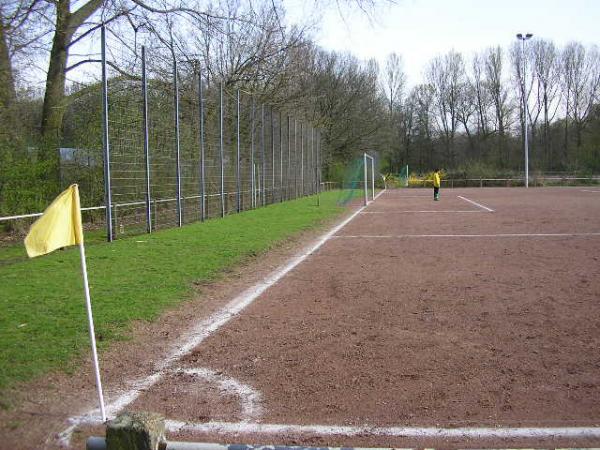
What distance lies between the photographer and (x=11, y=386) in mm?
4238

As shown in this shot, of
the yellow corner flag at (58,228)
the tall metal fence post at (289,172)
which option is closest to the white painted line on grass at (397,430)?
the yellow corner flag at (58,228)

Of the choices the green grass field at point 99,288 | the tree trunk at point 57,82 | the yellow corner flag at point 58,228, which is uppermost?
the tree trunk at point 57,82

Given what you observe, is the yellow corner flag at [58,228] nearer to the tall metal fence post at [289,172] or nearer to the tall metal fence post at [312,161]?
the tall metal fence post at [289,172]

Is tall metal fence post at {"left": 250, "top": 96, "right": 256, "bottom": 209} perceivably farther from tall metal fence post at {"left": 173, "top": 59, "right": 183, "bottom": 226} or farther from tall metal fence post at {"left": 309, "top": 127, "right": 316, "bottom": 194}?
tall metal fence post at {"left": 309, "top": 127, "right": 316, "bottom": 194}

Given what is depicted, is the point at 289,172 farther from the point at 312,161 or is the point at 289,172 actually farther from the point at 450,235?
the point at 450,235

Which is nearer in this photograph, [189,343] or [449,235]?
[189,343]

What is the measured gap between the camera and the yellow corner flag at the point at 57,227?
363cm

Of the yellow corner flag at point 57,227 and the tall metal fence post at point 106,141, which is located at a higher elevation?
the tall metal fence post at point 106,141

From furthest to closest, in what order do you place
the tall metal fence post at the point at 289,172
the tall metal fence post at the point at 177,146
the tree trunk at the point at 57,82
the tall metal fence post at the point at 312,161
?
the tall metal fence post at the point at 312,161 < the tall metal fence post at the point at 289,172 < the tree trunk at the point at 57,82 < the tall metal fence post at the point at 177,146

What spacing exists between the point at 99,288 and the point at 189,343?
8.64 feet

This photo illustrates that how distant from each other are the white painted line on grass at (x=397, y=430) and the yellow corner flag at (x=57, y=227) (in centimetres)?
141

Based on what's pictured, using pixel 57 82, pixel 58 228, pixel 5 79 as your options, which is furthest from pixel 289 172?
pixel 58 228

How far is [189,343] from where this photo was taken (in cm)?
559

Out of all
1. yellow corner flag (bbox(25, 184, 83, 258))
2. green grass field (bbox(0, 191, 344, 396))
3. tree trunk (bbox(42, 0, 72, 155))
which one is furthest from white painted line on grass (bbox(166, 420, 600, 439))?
tree trunk (bbox(42, 0, 72, 155))
